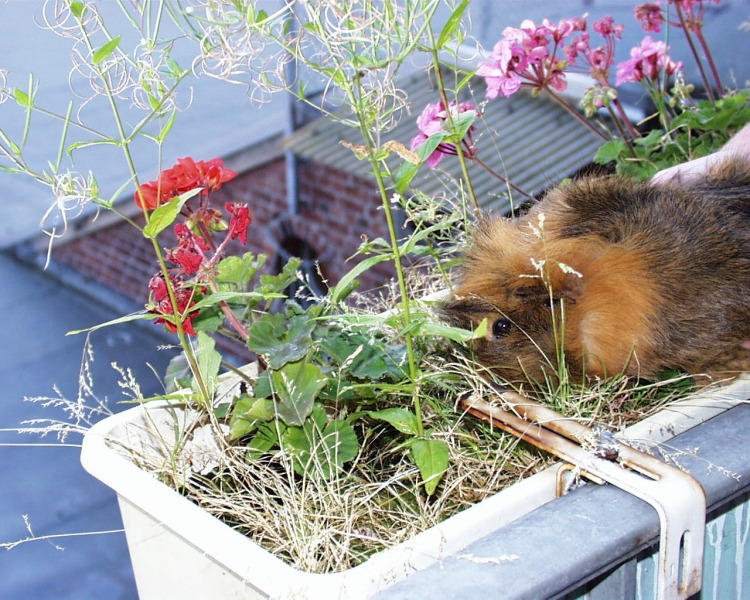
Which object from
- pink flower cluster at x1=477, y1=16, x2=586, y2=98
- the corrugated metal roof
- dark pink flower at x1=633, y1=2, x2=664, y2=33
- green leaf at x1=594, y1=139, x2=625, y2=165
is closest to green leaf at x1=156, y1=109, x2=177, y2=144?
pink flower cluster at x1=477, y1=16, x2=586, y2=98

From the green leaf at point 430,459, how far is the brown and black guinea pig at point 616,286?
0.11 metres

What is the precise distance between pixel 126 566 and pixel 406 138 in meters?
1.08

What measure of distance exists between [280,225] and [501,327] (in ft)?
4.62

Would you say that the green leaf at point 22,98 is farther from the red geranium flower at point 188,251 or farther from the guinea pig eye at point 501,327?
the guinea pig eye at point 501,327

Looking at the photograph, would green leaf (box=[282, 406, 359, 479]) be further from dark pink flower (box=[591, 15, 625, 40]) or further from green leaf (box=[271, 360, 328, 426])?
dark pink flower (box=[591, 15, 625, 40])

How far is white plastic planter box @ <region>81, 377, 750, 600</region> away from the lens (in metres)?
0.52

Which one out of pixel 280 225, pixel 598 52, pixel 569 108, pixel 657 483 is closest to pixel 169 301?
pixel 657 483

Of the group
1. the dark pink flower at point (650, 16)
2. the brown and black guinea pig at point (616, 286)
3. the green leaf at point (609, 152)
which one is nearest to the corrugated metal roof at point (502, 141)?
the dark pink flower at point (650, 16)

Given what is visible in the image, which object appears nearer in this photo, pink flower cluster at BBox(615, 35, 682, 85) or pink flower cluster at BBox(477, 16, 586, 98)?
pink flower cluster at BBox(477, 16, 586, 98)

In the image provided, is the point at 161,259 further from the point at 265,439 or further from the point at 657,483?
the point at 657,483

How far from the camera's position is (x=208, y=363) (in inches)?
28.2

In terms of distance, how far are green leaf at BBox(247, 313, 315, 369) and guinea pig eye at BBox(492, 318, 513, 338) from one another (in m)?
0.15

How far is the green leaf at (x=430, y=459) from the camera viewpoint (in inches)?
25.0

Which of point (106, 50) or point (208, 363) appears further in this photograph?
point (208, 363)
